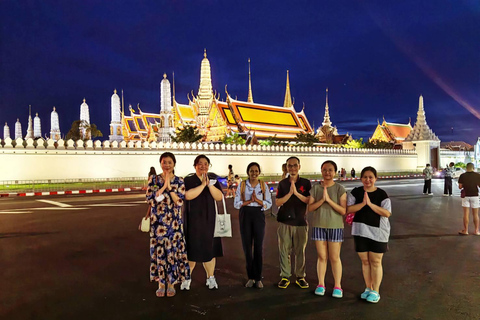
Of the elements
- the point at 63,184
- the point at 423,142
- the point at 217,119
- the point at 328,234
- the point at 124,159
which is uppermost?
the point at 217,119

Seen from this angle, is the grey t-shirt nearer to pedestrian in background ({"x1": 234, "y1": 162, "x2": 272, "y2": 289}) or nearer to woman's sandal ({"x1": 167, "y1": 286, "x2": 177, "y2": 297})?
pedestrian in background ({"x1": 234, "y1": 162, "x2": 272, "y2": 289})

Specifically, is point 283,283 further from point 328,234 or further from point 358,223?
point 358,223

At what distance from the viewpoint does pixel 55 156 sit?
2138 centimetres

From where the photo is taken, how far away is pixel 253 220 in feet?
15.3

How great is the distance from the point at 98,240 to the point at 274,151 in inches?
947

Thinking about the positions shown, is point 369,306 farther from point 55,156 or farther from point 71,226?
point 55,156

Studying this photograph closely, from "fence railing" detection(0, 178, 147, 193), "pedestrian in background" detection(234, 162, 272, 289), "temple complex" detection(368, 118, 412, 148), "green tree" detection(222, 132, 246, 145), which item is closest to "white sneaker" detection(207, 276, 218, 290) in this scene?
"pedestrian in background" detection(234, 162, 272, 289)

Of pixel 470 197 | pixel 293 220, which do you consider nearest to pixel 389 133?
pixel 470 197

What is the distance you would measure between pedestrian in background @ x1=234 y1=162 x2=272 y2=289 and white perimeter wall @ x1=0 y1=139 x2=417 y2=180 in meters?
19.6

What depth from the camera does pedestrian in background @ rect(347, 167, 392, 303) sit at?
4.11 meters

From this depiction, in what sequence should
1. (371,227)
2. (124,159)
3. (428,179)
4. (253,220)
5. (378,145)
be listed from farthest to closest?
1. (378,145)
2. (124,159)
3. (428,179)
4. (253,220)
5. (371,227)

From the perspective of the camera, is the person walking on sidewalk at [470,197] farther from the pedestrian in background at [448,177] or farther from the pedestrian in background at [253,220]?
A: the pedestrian in background at [448,177]

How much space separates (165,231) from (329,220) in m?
1.90

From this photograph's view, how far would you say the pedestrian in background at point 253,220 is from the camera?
464cm
